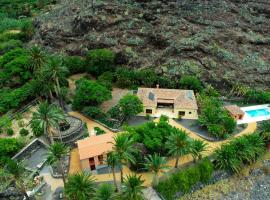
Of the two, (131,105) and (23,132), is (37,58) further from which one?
(131,105)

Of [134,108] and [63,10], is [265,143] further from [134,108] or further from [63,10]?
[63,10]

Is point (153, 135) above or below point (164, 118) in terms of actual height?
above

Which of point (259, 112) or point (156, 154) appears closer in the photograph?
point (156, 154)

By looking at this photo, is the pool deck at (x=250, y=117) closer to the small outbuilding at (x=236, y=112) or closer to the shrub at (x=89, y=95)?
the small outbuilding at (x=236, y=112)

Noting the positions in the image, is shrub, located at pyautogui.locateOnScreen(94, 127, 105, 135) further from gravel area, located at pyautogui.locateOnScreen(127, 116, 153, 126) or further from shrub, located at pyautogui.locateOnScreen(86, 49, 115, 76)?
shrub, located at pyautogui.locateOnScreen(86, 49, 115, 76)

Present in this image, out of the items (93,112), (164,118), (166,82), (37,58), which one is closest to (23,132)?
(93,112)

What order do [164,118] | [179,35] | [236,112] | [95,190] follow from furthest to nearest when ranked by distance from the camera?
[179,35], [236,112], [164,118], [95,190]

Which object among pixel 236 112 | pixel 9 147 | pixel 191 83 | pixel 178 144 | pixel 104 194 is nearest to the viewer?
pixel 104 194
